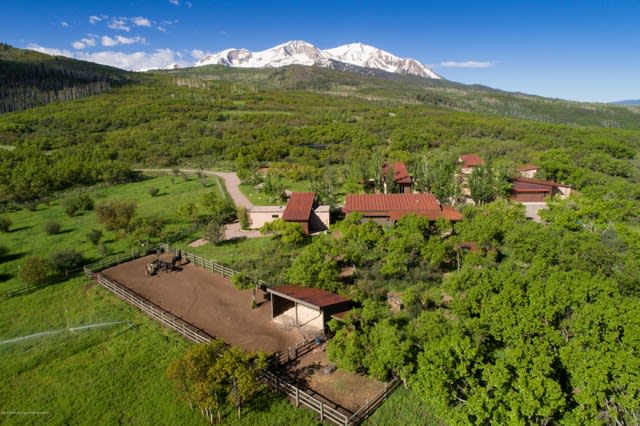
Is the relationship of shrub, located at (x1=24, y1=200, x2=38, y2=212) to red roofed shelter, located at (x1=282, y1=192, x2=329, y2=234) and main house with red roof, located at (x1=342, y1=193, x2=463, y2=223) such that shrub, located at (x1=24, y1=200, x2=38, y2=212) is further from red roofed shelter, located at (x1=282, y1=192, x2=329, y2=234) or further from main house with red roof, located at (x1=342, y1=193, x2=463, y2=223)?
main house with red roof, located at (x1=342, y1=193, x2=463, y2=223)

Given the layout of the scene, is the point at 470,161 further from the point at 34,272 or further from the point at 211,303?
the point at 34,272

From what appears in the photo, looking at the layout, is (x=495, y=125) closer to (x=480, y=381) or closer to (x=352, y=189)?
(x=352, y=189)

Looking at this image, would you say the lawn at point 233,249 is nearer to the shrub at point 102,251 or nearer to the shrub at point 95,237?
the shrub at point 102,251

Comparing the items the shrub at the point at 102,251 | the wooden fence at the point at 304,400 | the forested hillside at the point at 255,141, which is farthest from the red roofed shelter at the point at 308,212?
the wooden fence at the point at 304,400

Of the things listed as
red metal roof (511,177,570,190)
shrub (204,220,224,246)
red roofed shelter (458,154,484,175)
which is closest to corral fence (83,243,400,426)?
shrub (204,220,224,246)

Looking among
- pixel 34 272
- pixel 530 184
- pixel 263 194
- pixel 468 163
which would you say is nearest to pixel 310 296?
pixel 34 272

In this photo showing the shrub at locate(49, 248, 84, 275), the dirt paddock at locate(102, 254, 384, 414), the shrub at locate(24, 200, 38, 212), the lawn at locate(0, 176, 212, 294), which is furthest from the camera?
the shrub at locate(24, 200, 38, 212)
